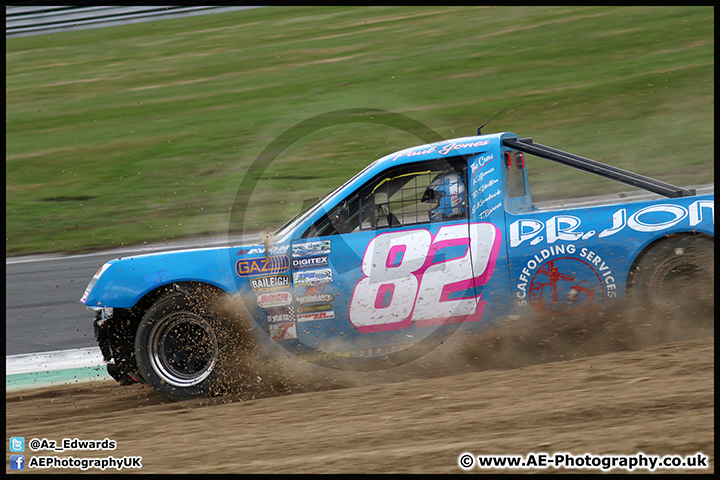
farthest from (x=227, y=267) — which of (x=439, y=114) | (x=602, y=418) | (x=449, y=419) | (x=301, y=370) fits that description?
(x=439, y=114)

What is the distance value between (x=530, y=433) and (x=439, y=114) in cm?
1074

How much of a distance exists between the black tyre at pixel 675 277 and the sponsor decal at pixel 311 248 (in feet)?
6.96

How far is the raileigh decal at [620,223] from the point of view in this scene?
450 cm

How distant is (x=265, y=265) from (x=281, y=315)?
38 centimetres

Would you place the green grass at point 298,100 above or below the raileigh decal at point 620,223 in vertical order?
above

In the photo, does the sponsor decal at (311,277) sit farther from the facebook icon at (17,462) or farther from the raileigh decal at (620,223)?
the facebook icon at (17,462)

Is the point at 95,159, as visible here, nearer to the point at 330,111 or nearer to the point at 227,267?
the point at 330,111

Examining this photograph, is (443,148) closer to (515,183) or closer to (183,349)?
(515,183)

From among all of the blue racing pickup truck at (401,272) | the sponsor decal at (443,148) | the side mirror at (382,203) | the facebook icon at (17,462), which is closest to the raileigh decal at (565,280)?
the blue racing pickup truck at (401,272)

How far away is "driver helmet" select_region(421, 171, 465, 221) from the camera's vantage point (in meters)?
4.70

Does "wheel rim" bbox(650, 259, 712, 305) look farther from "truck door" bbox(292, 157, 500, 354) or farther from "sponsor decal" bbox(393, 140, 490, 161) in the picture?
"sponsor decal" bbox(393, 140, 490, 161)

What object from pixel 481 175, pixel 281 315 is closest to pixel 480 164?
pixel 481 175

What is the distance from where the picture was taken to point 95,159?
45.1 feet

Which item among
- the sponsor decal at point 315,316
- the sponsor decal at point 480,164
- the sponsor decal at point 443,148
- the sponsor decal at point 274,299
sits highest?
the sponsor decal at point 443,148
